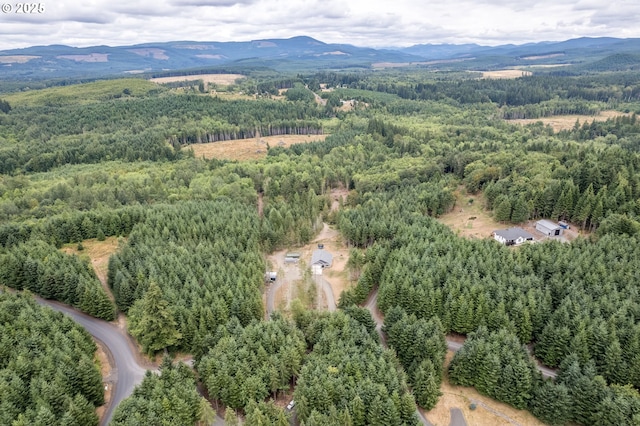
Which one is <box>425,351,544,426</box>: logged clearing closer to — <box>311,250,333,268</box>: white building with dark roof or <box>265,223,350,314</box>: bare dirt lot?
<box>265,223,350,314</box>: bare dirt lot

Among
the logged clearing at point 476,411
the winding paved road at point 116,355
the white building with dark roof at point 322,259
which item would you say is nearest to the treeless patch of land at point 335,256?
the white building with dark roof at point 322,259

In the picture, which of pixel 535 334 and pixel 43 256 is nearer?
pixel 535 334

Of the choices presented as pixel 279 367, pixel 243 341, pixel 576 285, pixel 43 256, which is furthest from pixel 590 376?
pixel 43 256

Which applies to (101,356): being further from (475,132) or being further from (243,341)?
(475,132)

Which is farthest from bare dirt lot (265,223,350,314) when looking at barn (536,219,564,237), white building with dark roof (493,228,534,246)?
barn (536,219,564,237)

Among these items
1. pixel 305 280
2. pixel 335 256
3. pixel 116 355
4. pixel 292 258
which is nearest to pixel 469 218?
pixel 335 256
